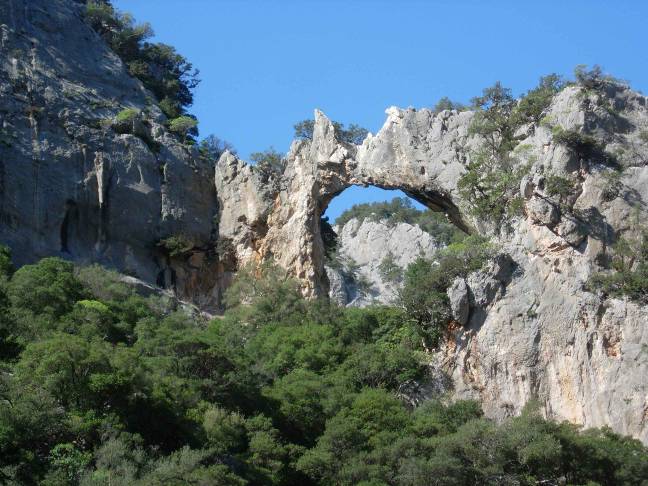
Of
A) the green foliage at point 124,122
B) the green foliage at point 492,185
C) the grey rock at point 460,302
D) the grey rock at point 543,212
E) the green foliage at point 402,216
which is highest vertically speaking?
the green foliage at point 402,216

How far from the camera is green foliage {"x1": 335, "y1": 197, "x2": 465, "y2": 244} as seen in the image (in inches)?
2473

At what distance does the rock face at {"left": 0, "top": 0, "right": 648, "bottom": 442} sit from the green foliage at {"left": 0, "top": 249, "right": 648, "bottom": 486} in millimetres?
1502

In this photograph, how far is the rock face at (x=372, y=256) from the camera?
57.5 m

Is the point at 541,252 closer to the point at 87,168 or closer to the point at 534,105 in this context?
the point at 534,105

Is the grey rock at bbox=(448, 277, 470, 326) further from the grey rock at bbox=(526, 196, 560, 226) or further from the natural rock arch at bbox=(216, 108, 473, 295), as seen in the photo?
the natural rock arch at bbox=(216, 108, 473, 295)

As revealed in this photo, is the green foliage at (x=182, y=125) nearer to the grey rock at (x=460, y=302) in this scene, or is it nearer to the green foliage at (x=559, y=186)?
the grey rock at (x=460, y=302)

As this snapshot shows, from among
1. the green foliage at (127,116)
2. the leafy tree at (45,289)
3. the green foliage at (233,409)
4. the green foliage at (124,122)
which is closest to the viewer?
the green foliage at (233,409)

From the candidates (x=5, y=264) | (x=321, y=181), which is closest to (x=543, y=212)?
(x=321, y=181)

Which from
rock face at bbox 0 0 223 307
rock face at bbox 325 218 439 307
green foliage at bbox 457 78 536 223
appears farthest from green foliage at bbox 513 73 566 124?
rock face at bbox 325 218 439 307

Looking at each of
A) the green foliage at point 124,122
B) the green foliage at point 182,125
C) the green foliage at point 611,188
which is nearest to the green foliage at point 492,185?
the green foliage at point 611,188

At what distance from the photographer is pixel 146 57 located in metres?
48.9

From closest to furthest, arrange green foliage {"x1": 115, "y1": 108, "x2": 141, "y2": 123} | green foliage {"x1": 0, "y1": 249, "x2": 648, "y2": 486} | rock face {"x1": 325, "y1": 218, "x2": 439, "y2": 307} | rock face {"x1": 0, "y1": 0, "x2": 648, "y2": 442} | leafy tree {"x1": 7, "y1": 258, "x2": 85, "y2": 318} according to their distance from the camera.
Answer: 1. green foliage {"x1": 0, "y1": 249, "x2": 648, "y2": 486}
2. leafy tree {"x1": 7, "y1": 258, "x2": 85, "y2": 318}
3. rock face {"x1": 0, "y1": 0, "x2": 648, "y2": 442}
4. green foliage {"x1": 115, "y1": 108, "x2": 141, "y2": 123}
5. rock face {"x1": 325, "y1": 218, "x2": 439, "y2": 307}

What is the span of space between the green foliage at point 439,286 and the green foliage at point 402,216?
903 inches

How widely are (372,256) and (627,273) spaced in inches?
1202
